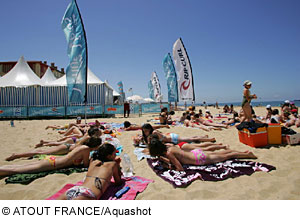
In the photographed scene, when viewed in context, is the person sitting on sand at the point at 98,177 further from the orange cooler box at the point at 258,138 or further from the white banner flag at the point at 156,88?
the white banner flag at the point at 156,88

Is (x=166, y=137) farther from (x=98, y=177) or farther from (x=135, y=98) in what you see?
(x=135, y=98)

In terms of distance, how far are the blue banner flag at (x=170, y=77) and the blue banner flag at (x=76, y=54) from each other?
9.33 meters

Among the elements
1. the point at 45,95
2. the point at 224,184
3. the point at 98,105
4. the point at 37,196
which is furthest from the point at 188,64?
the point at 45,95

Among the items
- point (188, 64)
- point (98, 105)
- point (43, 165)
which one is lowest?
point (43, 165)

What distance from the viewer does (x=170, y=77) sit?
15898 mm

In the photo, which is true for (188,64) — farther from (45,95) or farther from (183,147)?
(45,95)

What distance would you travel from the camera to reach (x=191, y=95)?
1086 centimetres

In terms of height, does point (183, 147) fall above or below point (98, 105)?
below

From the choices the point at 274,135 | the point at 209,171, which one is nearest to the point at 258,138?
the point at 274,135

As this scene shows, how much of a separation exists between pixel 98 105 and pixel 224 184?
12.7m

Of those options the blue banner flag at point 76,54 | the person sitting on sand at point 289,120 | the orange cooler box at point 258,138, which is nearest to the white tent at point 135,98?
the blue banner flag at point 76,54

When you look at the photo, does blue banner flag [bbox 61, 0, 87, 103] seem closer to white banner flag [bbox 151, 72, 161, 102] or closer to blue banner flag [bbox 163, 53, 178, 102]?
blue banner flag [bbox 163, 53, 178, 102]

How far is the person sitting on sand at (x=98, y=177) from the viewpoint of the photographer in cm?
176
